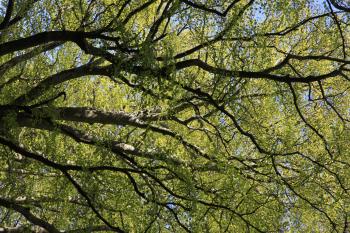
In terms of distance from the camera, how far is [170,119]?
268 inches

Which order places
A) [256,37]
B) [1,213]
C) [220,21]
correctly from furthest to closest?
[1,213]
[220,21]
[256,37]

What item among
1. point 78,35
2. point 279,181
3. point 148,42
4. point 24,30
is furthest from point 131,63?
point 24,30

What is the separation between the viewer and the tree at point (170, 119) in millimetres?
5430

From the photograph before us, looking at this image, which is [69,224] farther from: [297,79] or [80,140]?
[297,79]

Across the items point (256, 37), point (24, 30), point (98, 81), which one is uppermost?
point (98, 81)

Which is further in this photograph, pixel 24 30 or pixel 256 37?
pixel 24 30

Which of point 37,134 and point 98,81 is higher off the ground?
point 98,81

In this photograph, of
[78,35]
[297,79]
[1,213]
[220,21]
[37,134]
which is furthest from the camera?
[1,213]

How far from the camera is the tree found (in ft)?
17.8

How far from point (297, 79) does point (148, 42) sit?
6.32ft

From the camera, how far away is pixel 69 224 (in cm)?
768

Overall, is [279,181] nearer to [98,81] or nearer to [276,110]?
[276,110]

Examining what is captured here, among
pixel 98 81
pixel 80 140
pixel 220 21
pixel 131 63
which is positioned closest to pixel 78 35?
pixel 131 63

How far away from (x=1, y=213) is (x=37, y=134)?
11.4 feet
